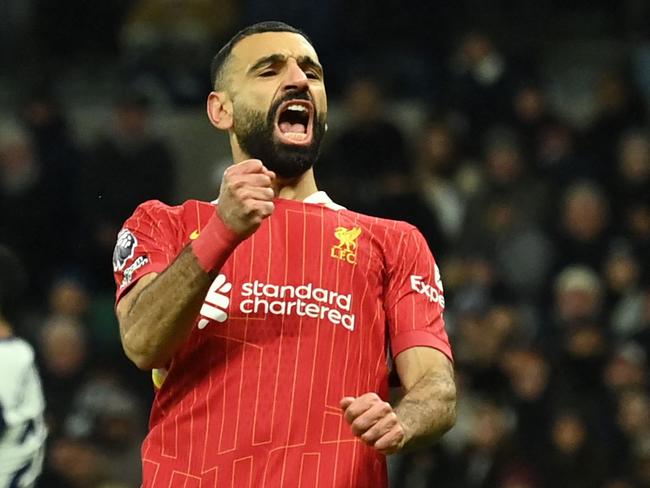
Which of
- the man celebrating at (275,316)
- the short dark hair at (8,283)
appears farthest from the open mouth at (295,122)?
the short dark hair at (8,283)

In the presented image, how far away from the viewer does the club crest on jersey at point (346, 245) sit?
404 centimetres

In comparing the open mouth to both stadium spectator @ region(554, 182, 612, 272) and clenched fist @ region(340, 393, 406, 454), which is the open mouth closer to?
clenched fist @ region(340, 393, 406, 454)

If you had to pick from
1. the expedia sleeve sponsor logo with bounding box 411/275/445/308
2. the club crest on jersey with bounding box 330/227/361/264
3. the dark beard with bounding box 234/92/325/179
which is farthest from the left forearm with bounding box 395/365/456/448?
the dark beard with bounding box 234/92/325/179

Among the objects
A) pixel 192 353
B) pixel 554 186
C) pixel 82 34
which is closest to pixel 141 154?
pixel 82 34

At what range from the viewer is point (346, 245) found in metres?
4.06

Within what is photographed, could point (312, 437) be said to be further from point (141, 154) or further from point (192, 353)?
point (141, 154)

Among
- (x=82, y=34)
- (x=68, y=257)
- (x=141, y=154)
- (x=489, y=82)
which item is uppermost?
(x=82, y=34)

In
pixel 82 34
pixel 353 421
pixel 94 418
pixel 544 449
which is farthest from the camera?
pixel 82 34

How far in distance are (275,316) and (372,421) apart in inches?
22.1

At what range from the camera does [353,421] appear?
11.3 feet

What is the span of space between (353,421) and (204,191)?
7.56m

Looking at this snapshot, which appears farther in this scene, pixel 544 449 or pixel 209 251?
pixel 544 449

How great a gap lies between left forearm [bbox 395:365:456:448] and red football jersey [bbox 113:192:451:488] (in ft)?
0.46

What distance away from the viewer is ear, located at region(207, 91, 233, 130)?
14.0 feet
